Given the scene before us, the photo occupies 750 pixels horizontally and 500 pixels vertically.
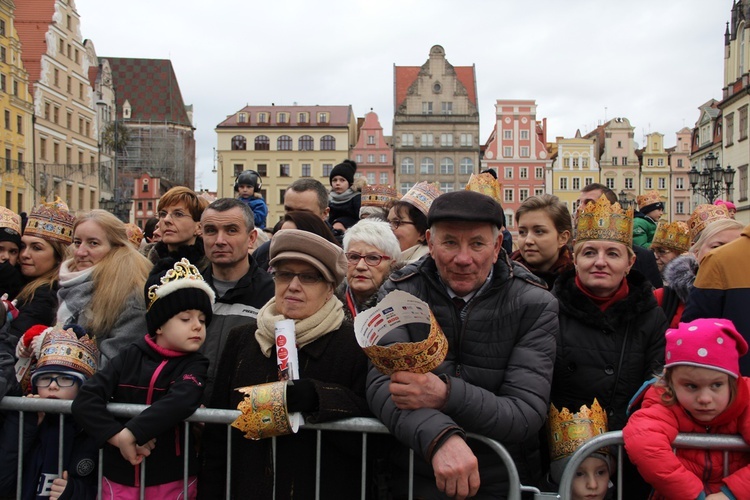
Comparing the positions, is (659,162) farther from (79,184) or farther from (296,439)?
(296,439)

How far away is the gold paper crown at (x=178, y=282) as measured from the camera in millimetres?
3020

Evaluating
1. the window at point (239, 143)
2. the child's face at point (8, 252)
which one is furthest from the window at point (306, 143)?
the child's face at point (8, 252)

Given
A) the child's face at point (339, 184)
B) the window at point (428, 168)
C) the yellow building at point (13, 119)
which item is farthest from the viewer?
the window at point (428, 168)

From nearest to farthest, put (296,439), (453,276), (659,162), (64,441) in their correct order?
(453,276)
(296,439)
(64,441)
(659,162)

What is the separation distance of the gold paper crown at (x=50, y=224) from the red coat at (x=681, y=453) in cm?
363

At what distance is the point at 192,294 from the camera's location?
9.99ft

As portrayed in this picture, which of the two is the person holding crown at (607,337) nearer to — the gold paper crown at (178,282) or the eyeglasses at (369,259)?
the eyeglasses at (369,259)

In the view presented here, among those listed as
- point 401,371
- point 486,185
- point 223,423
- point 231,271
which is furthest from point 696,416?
point 486,185

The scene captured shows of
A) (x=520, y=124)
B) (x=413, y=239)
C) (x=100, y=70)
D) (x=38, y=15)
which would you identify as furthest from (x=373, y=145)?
(x=413, y=239)

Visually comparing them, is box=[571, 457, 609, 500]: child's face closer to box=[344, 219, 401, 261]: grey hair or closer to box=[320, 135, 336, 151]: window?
box=[344, 219, 401, 261]: grey hair

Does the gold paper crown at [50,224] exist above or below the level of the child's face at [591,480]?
above

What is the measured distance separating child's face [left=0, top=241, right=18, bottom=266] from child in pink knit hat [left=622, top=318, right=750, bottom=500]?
399 centimetres

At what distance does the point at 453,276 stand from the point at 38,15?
151ft

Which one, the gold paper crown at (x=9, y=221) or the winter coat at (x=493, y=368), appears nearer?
the winter coat at (x=493, y=368)
